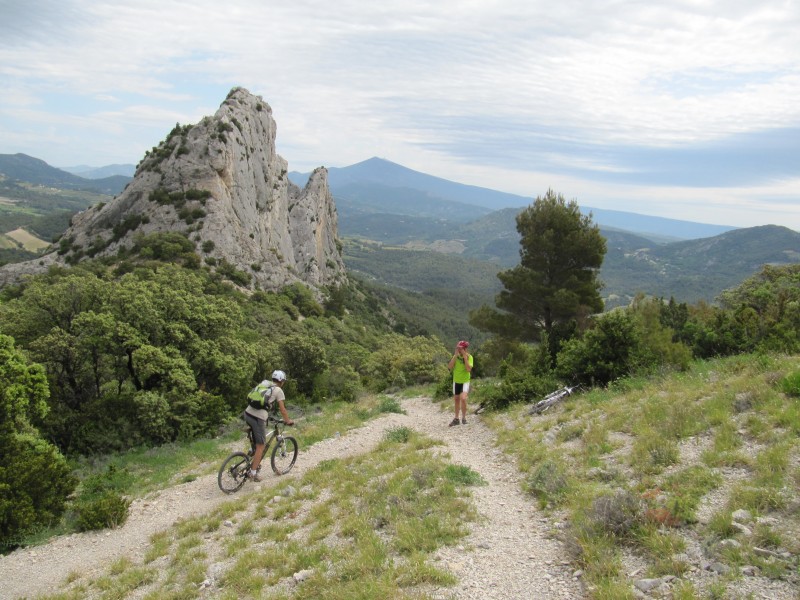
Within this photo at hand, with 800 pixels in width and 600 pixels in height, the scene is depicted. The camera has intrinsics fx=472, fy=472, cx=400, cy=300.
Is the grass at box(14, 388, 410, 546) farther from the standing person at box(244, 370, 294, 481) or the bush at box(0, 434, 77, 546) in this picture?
the standing person at box(244, 370, 294, 481)

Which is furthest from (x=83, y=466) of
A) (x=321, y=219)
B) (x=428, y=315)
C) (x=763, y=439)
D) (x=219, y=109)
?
(x=428, y=315)

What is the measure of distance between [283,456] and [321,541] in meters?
4.39

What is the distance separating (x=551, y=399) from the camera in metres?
12.5

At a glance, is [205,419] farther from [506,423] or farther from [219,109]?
[219,109]

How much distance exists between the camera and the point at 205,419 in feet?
56.2

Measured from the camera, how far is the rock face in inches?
2127

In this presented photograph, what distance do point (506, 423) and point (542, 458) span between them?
3.50 metres

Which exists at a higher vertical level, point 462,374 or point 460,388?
point 462,374

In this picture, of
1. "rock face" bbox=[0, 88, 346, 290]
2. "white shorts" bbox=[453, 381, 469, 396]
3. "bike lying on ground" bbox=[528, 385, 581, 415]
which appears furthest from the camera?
"rock face" bbox=[0, 88, 346, 290]

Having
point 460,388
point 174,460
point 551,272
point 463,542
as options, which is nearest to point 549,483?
point 463,542

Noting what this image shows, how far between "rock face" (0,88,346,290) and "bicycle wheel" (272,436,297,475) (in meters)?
43.9

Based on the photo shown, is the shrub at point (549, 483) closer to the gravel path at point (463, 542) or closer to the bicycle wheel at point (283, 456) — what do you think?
the gravel path at point (463, 542)

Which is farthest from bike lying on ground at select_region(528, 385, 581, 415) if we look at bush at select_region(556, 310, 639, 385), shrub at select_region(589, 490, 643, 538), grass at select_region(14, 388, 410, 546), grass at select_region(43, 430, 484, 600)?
shrub at select_region(589, 490, 643, 538)

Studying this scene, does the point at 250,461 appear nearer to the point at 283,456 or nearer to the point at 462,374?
the point at 283,456
